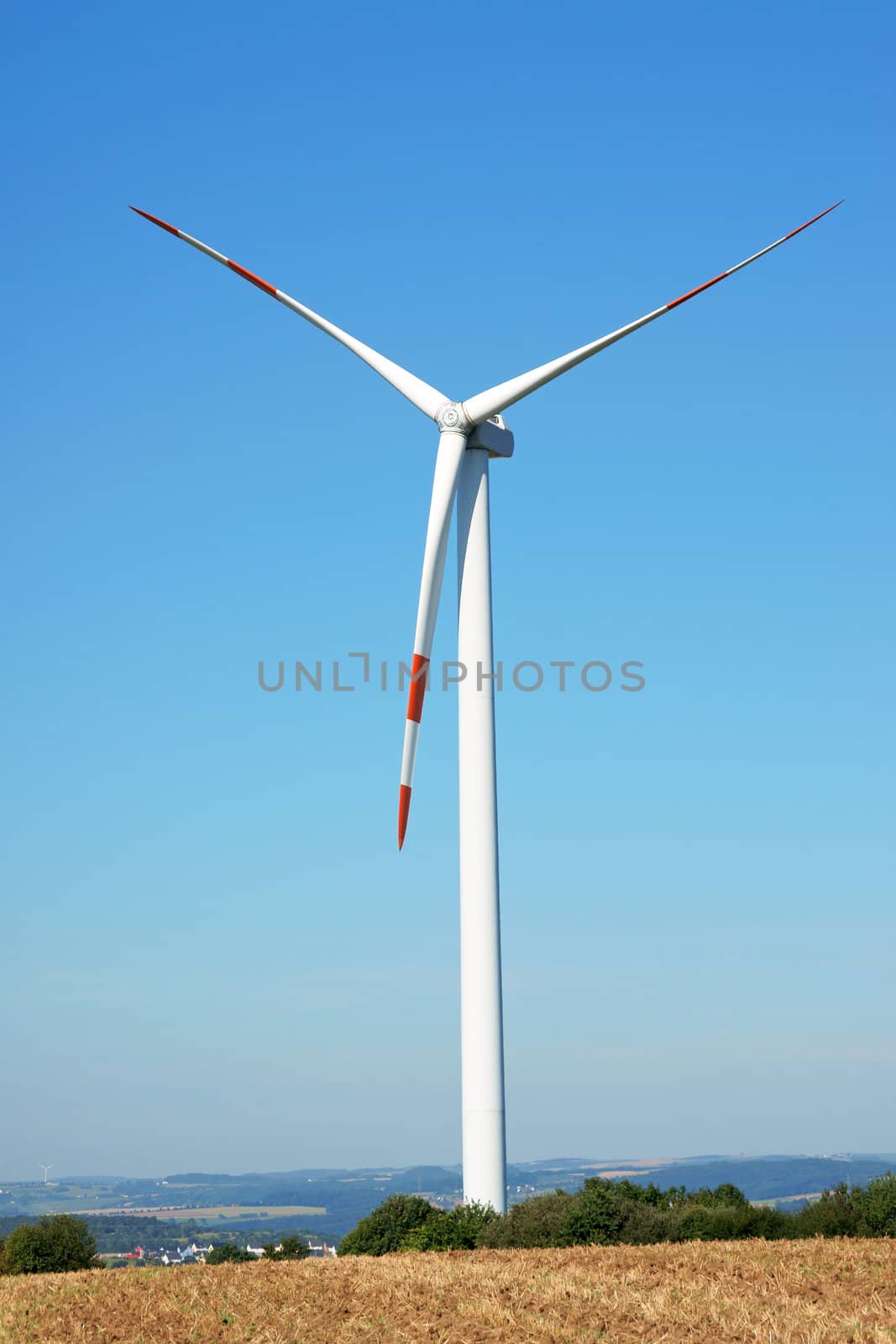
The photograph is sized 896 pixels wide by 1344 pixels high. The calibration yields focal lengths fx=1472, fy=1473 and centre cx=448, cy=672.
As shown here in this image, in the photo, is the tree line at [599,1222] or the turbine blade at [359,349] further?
the turbine blade at [359,349]

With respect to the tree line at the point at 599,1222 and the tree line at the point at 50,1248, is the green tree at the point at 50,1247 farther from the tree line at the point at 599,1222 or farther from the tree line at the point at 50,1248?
the tree line at the point at 599,1222

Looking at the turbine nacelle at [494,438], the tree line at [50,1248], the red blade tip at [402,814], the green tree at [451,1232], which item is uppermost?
the turbine nacelle at [494,438]

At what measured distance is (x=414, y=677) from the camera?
52.6 metres

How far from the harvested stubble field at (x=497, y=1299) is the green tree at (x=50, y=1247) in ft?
56.9

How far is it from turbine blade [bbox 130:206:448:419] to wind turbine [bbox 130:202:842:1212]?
41 mm

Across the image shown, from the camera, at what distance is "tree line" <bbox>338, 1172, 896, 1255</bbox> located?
4309 centimetres

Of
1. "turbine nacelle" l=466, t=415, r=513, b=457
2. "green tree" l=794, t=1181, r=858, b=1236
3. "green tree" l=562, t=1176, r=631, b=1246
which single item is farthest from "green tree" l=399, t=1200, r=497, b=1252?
"turbine nacelle" l=466, t=415, r=513, b=457

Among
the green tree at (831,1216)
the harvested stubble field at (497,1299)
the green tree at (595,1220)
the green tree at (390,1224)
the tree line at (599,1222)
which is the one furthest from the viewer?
the green tree at (390,1224)

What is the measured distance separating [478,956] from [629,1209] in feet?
32.0

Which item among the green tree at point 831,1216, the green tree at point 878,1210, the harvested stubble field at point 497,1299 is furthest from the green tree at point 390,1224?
the green tree at point 878,1210

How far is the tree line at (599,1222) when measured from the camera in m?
43.1

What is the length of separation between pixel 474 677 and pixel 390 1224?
19.1m

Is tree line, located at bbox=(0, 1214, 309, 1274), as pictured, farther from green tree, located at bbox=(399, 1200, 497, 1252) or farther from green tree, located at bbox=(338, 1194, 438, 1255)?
green tree, located at bbox=(399, 1200, 497, 1252)

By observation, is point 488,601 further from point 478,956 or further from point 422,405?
point 478,956
